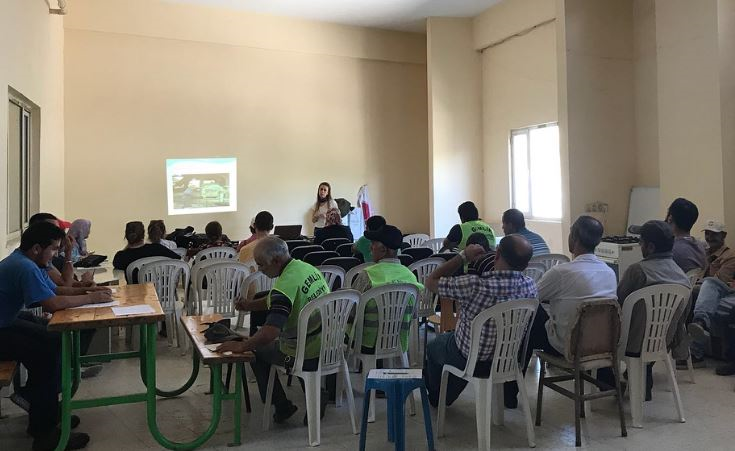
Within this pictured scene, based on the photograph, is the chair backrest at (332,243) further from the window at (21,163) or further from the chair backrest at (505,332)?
the chair backrest at (505,332)

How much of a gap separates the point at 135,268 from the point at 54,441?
2.16m

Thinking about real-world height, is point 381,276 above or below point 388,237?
below

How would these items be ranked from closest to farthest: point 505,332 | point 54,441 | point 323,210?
point 505,332
point 54,441
point 323,210

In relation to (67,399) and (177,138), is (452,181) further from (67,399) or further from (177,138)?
(67,399)

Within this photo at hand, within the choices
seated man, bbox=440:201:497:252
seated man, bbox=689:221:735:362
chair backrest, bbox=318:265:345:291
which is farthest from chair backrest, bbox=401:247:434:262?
seated man, bbox=689:221:735:362

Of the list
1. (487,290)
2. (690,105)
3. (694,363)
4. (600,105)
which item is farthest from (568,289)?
(600,105)

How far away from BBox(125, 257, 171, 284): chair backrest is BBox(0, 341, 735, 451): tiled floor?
1214 mm

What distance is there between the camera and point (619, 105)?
25.7ft

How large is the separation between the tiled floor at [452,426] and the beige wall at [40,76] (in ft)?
7.65

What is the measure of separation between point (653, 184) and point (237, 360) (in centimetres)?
671

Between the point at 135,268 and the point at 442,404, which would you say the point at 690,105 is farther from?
the point at 135,268

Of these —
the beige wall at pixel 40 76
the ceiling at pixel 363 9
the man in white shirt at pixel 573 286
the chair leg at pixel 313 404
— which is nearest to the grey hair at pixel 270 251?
the chair leg at pixel 313 404

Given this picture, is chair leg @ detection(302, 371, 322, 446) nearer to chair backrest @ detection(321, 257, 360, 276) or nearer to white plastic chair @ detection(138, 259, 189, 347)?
chair backrest @ detection(321, 257, 360, 276)

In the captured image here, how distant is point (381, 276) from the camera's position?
3.47 m
